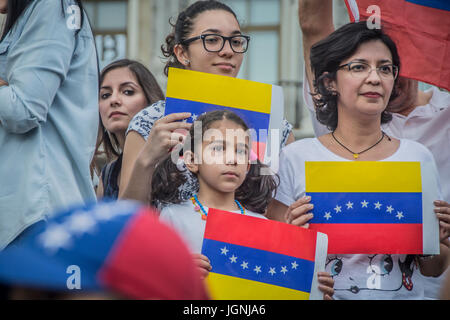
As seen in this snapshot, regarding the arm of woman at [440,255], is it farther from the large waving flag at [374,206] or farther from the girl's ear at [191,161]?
the girl's ear at [191,161]

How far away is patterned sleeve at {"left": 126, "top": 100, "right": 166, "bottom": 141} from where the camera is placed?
286 cm

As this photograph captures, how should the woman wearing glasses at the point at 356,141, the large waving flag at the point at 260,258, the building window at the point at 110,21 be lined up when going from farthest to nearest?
the building window at the point at 110,21 < the woman wearing glasses at the point at 356,141 < the large waving flag at the point at 260,258

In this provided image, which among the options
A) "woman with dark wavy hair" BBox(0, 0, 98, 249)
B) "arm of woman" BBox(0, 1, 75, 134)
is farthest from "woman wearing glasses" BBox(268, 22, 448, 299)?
"arm of woman" BBox(0, 1, 75, 134)

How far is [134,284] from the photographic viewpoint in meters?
1.11

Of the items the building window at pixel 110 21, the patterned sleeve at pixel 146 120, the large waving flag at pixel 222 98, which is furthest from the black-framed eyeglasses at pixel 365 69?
the building window at pixel 110 21

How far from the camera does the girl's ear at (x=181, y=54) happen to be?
9.53ft

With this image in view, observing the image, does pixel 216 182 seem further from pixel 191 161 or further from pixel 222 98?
pixel 222 98

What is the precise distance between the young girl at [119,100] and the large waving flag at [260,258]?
116 centimetres

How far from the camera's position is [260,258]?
235 cm

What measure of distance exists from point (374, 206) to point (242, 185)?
19.8 inches

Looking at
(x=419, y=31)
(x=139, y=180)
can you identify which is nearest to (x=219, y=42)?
(x=139, y=180)

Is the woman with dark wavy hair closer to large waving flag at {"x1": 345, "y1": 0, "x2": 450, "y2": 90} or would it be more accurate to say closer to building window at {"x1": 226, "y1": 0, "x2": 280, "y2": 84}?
large waving flag at {"x1": 345, "y1": 0, "x2": 450, "y2": 90}

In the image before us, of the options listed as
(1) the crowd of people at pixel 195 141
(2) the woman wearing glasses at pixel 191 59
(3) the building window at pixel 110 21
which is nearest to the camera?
(1) the crowd of people at pixel 195 141
